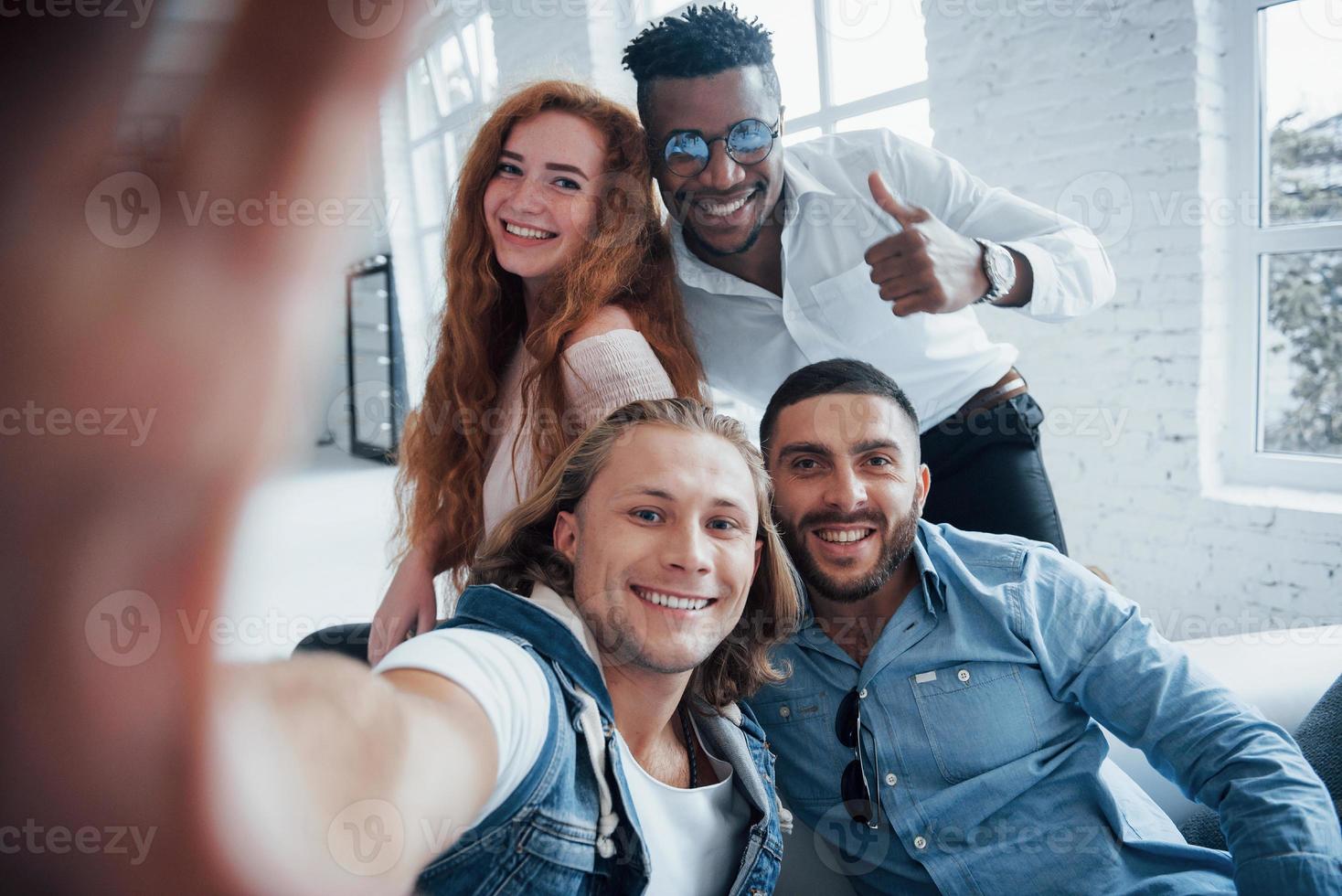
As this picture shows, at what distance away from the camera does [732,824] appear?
0.97m

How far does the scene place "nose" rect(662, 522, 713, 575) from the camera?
36.4 inches

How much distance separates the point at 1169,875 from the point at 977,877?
Result: 0.21m

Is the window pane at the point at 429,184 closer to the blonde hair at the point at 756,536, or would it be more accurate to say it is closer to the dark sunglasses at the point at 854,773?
the blonde hair at the point at 756,536

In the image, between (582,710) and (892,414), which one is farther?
(892,414)

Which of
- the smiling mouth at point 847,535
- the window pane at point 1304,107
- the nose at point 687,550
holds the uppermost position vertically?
the window pane at point 1304,107

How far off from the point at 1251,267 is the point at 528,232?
1701 millimetres

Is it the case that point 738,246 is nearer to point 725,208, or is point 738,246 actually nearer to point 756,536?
point 725,208

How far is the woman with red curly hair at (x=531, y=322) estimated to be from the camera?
1177 mm

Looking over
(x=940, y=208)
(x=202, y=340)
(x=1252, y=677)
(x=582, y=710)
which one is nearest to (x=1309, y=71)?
(x=940, y=208)

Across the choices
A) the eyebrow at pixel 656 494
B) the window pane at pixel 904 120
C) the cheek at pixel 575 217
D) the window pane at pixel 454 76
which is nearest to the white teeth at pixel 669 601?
the eyebrow at pixel 656 494

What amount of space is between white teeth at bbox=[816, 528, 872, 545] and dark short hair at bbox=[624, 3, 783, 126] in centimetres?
64

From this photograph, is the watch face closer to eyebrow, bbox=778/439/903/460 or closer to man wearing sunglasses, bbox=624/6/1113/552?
man wearing sunglasses, bbox=624/6/1113/552

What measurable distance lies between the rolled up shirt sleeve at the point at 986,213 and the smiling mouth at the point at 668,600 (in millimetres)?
856

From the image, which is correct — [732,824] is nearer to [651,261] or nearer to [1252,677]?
[651,261]
